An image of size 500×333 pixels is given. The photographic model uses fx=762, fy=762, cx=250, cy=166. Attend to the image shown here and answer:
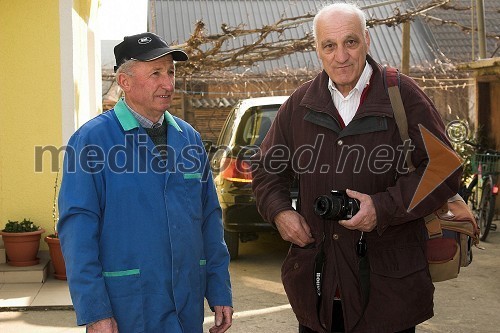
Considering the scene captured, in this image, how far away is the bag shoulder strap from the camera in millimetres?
3006

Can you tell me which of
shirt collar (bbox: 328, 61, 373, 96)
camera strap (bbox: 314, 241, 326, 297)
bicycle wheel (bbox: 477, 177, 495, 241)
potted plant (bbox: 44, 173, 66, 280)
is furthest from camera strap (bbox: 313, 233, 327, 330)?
bicycle wheel (bbox: 477, 177, 495, 241)

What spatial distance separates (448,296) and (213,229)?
4316mm

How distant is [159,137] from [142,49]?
36cm

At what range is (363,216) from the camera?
2.92m

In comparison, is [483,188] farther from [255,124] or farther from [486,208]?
[255,124]

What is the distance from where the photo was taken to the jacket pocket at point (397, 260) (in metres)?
3.00

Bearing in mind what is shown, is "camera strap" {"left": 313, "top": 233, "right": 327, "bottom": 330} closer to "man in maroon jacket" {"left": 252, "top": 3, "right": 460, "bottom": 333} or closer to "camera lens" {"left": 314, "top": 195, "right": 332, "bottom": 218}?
"man in maroon jacket" {"left": 252, "top": 3, "right": 460, "bottom": 333}

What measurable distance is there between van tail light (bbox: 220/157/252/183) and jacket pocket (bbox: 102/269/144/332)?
497 cm

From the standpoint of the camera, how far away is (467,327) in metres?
5.87

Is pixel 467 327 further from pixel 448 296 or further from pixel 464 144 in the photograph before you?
pixel 464 144

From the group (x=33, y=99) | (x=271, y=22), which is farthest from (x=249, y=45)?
(x=271, y=22)

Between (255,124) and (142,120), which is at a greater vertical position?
(255,124)

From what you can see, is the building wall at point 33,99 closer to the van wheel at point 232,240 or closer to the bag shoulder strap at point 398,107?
the van wheel at point 232,240

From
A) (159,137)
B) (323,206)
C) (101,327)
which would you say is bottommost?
(101,327)
